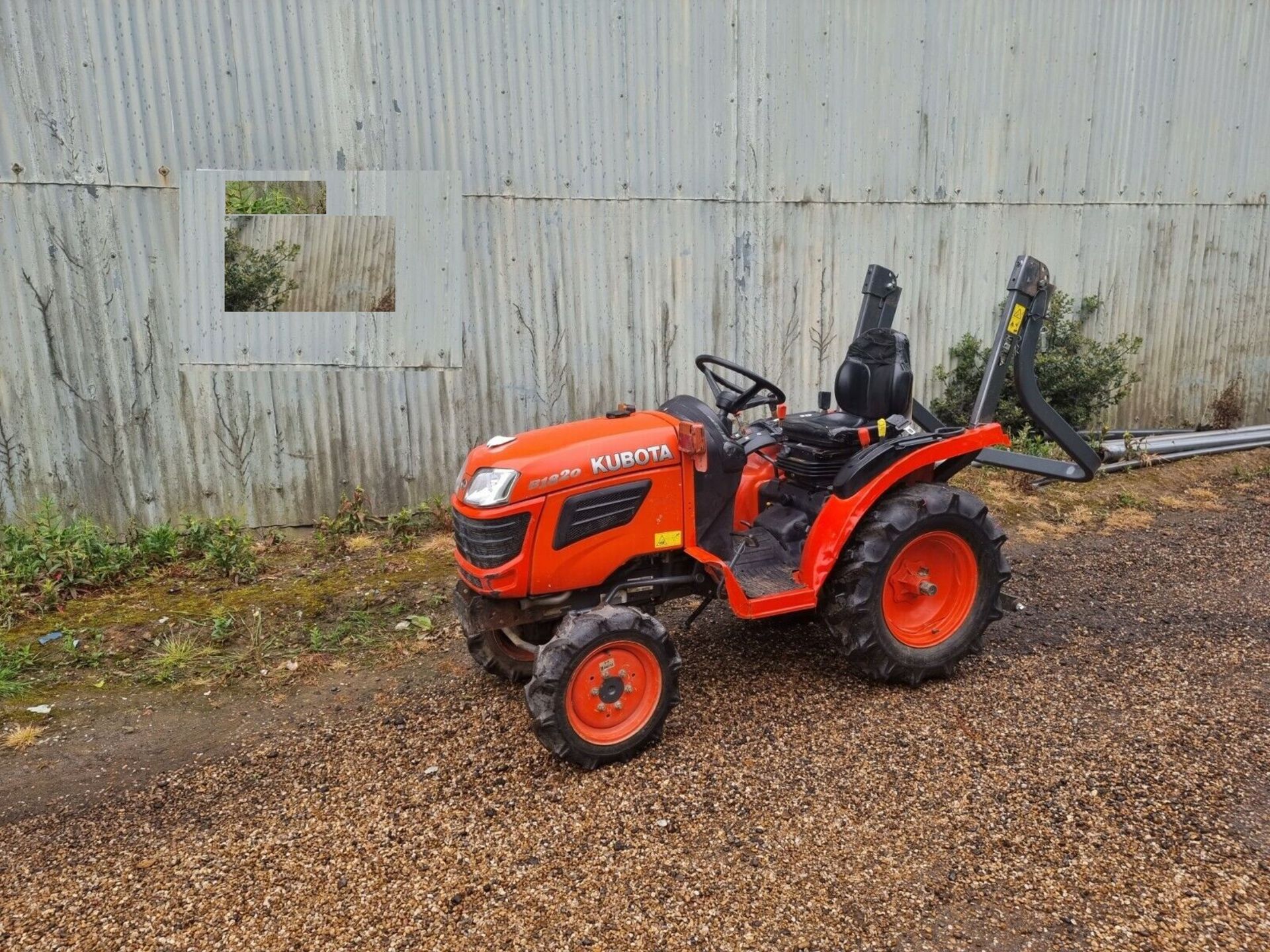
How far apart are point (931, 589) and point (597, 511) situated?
1697 millimetres

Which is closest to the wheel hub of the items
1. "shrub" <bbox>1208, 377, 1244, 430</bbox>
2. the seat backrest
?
the seat backrest

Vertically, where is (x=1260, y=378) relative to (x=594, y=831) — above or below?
above

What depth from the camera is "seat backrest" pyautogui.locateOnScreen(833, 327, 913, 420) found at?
4250 mm

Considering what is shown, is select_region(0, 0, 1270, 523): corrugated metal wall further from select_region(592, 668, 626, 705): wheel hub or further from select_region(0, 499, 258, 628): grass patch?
select_region(592, 668, 626, 705): wheel hub

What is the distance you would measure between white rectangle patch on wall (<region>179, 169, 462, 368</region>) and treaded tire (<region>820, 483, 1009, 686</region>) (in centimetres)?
363

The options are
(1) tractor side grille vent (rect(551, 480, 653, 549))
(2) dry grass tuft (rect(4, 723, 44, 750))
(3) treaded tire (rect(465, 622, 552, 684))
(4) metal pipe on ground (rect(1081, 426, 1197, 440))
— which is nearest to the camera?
(1) tractor side grille vent (rect(551, 480, 653, 549))

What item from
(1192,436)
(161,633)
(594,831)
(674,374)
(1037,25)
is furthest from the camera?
(1192,436)

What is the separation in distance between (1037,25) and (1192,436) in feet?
13.0

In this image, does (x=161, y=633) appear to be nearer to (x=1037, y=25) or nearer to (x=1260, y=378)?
(x=1037, y=25)

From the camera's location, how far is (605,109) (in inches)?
252

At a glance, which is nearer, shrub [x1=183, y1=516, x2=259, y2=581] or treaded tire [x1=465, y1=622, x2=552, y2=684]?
treaded tire [x1=465, y1=622, x2=552, y2=684]

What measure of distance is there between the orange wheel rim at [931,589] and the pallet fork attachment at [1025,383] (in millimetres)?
414

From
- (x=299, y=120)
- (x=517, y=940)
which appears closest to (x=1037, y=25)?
(x=299, y=120)

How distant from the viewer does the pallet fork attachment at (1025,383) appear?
4215 mm
